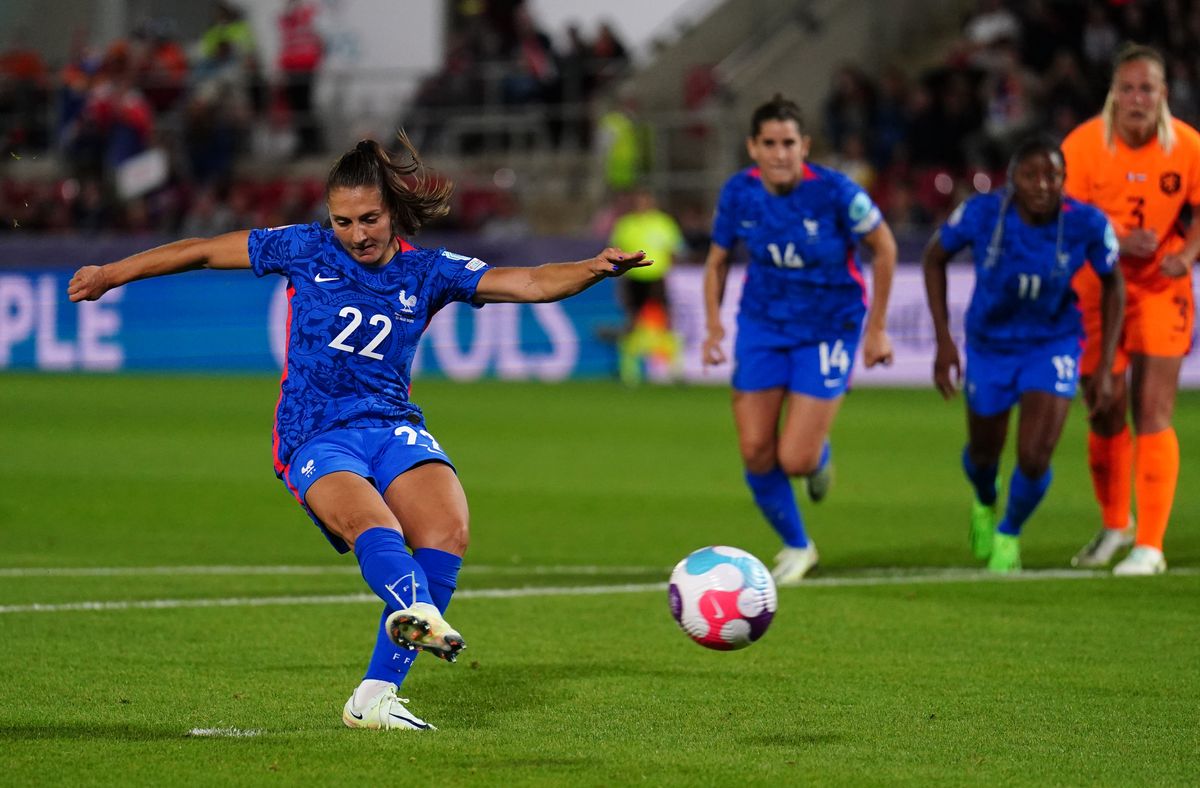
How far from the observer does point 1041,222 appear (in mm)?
8539

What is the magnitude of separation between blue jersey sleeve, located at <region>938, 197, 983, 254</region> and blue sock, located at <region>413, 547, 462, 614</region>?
391 cm

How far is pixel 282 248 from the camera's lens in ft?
19.4

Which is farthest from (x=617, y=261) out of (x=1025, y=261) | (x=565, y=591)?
(x=1025, y=261)

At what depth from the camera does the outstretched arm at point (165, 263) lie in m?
5.80

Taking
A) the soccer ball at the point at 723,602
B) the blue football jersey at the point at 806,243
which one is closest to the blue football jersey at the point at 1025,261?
the blue football jersey at the point at 806,243

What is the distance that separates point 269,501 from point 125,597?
395cm

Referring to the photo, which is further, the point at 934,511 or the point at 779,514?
the point at 934,511

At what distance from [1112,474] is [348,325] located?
4.94m

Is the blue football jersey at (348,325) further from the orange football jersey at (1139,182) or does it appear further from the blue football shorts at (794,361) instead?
the orange football jersey at (1139,182)

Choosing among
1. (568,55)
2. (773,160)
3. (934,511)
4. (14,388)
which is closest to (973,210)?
(773,160)

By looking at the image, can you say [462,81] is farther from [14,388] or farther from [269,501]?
[269,501]

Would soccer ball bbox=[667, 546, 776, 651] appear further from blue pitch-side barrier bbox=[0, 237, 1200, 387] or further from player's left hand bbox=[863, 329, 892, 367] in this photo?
blue pitch-side barrier bbox=[0, 237, 1200, 387]

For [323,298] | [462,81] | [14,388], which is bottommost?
[14,388]

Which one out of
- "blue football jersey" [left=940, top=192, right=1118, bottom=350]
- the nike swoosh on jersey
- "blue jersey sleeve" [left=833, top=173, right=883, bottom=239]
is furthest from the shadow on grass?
"blue jersey sleeve" [left=833, top=173, right=883, bottom=239]
